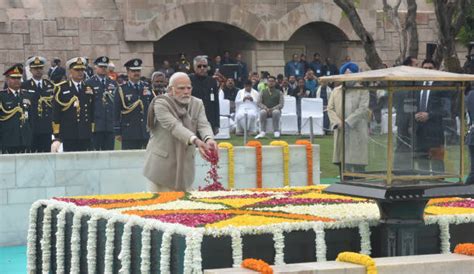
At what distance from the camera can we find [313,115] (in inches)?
1118

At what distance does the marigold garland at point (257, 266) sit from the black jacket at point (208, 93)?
10.7m

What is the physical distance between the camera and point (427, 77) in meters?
8.45

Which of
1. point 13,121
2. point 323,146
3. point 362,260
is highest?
point 13,121

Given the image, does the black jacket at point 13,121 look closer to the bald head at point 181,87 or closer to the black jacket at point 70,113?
the black jacket at point 70,113

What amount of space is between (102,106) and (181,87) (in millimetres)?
7091

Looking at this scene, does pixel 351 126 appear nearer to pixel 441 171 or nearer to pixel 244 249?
pixel 441 171

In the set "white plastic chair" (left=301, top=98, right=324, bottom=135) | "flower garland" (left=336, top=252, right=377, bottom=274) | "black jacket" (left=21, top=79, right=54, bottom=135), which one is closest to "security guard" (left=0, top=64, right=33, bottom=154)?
"black jacket" (left=21, top=79, right=54, bottom=135)

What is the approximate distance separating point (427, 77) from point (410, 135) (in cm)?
40

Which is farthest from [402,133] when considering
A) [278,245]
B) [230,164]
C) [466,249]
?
[230,164]

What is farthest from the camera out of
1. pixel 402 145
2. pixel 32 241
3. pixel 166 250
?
pixel 32 241

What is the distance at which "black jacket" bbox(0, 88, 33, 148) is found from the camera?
17500 millimetres

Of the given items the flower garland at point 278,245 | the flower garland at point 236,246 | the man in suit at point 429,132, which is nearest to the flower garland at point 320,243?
the flower garland at point 278,245

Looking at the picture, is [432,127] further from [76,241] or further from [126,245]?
[76,241]

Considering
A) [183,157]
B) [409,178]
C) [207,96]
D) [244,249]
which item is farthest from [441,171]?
[207,96]
